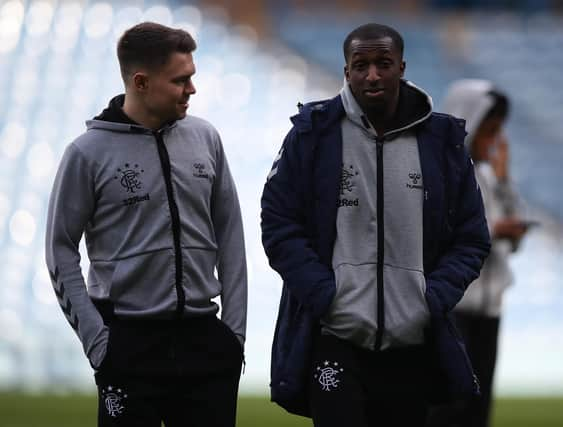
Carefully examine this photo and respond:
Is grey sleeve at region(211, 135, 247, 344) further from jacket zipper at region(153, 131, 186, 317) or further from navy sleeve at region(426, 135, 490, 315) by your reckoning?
navy sleeve at region(426, 135, 490, 315)

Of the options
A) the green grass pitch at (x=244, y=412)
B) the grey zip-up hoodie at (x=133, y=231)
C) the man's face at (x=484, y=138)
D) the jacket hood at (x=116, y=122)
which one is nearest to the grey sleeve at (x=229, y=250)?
the grey zip-up hoodie at (x=133, y=231)

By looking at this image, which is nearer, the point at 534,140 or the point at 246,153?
the point at 246,153

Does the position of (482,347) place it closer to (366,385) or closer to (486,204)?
(486,204)

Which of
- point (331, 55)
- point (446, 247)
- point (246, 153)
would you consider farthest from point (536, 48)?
point (446, 247)

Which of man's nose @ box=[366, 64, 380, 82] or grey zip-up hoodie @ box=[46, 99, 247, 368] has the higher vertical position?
man's nose @ box=[366, 64, 380, 82]

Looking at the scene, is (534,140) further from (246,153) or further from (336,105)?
(336,105)

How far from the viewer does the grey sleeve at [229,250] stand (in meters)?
4.35

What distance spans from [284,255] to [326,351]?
304 millimetres

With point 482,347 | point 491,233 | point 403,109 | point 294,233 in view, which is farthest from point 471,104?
point 294,233

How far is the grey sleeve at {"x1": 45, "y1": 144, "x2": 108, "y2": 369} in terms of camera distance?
4.22 m

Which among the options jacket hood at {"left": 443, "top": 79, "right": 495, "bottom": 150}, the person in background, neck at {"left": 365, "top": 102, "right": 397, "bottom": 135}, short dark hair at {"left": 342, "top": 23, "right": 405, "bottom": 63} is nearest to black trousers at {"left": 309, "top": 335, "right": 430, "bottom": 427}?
neck at {"left": 365, "top": 102, "right": 397, "bottom": 135}

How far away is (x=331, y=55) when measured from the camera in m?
21.8

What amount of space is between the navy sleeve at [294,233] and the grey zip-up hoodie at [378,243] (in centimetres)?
6

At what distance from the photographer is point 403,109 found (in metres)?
4.29
